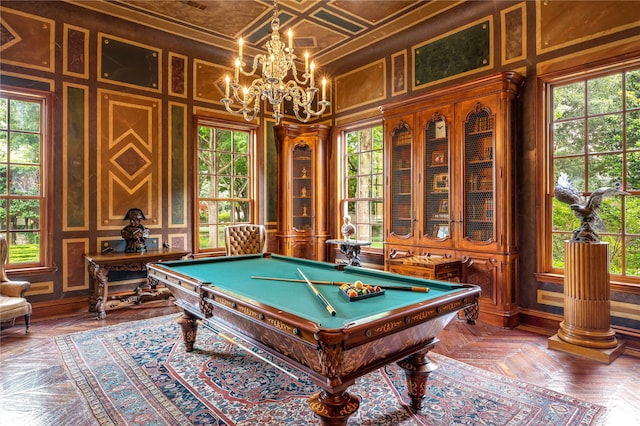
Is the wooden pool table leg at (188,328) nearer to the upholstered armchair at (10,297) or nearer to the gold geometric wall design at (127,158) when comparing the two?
the upholstered armchair at (10,297)

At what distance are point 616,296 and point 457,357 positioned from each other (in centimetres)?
180

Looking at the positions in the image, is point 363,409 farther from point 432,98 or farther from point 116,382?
point 432,98

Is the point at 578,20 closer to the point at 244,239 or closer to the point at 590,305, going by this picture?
the point at 590,305

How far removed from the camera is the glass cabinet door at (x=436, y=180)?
4695mm

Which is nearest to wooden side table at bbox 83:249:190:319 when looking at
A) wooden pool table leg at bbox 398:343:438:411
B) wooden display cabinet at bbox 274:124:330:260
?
wooden display cabinet at bbox 274:124:330:260

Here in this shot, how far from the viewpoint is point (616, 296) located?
3645mm

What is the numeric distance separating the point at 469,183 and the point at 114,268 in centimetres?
454

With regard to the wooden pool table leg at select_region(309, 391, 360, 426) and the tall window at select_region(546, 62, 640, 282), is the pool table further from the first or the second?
the tall window at select_region(546, 62, 640, 282)

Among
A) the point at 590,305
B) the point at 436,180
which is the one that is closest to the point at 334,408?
the point at 590,305

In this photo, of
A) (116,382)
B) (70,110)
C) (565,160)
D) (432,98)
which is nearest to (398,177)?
(432,98)

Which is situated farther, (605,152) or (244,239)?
(244,239)

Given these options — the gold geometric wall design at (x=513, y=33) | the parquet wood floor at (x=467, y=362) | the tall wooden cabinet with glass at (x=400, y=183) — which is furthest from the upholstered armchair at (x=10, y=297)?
the gold geometric wall design at (x=513, y=33)

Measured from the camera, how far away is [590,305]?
337 cm

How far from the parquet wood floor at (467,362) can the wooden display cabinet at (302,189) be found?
2899 millimetres
